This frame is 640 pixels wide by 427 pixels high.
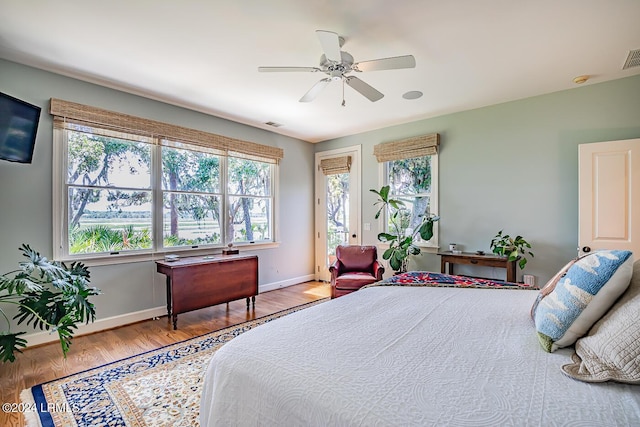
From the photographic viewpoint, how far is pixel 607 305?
3.69 ft

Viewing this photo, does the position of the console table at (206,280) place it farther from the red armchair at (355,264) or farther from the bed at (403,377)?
the bed at (403,377)

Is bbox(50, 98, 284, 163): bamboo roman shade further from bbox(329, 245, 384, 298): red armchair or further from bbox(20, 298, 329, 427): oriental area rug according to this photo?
bbox(20, 298, 329, 427): oriental area rug

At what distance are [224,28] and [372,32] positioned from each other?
1156mm

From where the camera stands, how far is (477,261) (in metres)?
3.77

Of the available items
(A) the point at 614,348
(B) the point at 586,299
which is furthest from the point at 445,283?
(A) the point at 614,348

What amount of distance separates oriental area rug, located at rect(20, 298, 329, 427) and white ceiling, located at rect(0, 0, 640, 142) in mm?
2665

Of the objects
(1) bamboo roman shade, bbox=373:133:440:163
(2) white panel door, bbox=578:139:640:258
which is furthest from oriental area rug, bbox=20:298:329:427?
(2) white panel door, bbox=578:139:640:258

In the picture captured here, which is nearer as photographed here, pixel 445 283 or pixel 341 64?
pixel 445 283

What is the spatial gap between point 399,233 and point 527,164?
1917mm

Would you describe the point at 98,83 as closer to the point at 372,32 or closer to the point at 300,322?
the point at 372,32

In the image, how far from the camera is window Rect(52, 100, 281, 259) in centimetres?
321

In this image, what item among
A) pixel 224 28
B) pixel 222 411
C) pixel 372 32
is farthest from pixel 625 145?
pixel 222 411

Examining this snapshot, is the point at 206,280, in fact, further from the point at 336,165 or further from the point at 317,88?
the point at 336,165

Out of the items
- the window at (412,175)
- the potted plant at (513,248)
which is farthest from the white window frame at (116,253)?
the potted plant at (513,248)
